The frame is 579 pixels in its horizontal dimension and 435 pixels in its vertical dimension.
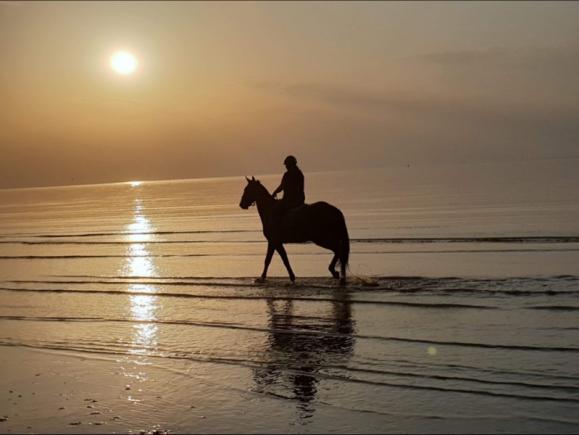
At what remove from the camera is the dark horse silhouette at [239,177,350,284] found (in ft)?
55.6

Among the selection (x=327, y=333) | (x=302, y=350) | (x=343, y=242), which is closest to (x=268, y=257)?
(x=343, y=242)

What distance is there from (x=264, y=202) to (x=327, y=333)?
7203 mm

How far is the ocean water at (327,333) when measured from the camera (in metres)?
7.56

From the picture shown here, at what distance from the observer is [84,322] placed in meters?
13.7

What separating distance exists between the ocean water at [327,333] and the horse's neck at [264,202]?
204 cm

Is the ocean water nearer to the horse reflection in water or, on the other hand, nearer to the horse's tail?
the horse reflection in water

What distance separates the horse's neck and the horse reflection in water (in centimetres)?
419

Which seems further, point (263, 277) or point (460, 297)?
point (263, 277)

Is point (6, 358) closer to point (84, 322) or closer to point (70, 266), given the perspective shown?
point (84, 322)

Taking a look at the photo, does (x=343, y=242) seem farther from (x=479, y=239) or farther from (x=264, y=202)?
(x=479, y=239)

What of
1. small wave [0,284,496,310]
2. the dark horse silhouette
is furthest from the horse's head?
small wave [0,284,496,310]

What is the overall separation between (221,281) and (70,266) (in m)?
8.94

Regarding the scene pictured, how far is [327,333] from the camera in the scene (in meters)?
11.6

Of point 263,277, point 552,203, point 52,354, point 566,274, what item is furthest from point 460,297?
point 552,203
